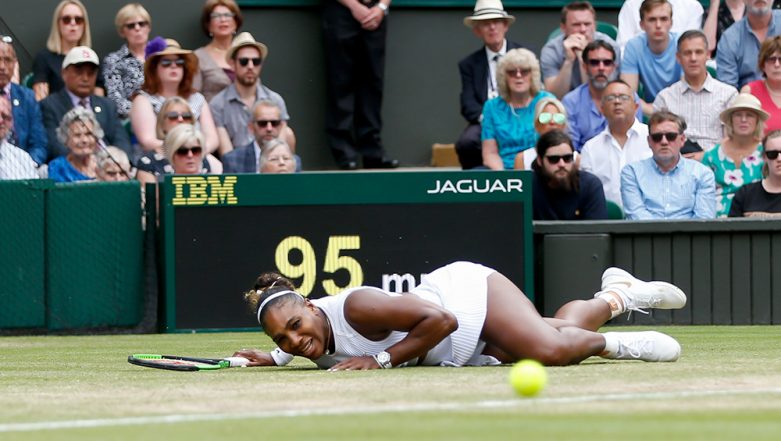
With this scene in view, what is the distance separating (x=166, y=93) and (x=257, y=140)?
1.09 meters

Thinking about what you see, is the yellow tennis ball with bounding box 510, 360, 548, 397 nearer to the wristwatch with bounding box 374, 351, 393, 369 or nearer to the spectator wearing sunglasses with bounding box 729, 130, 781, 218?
the wristwatch with bounding box 374, 351, 393, 369

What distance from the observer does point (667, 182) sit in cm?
1291

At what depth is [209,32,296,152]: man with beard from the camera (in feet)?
47.0

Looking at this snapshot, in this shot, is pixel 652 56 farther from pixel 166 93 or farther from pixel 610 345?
pixel 610 345

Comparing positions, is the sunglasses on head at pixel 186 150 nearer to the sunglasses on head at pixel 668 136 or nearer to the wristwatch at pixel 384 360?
the sunglasses on head at pixel 668 136

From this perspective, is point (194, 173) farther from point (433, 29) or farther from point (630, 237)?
point (433, 29)

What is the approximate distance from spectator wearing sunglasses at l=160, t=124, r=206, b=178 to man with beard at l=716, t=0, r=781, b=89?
5771 mm

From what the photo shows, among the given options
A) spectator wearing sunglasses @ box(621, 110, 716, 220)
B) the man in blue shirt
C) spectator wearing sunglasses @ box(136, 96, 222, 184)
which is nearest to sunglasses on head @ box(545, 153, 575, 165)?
spectator wearing sunglasses @ box(621, 110, 716, 220)

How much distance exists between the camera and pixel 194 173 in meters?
12.6

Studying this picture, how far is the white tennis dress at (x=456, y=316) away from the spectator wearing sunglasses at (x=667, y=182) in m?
5.22

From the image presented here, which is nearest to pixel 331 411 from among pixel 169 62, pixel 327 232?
pixel 327 232

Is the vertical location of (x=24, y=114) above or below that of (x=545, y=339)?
above

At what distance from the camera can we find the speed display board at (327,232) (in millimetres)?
12188

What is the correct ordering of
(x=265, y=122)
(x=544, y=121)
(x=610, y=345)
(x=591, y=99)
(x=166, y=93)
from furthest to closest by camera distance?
1. (x=591, y=99)
2. (x=166, y=93)
3. (x=265, y=122)
4. (x=544, y=121)
5. (x=610, y=345)
